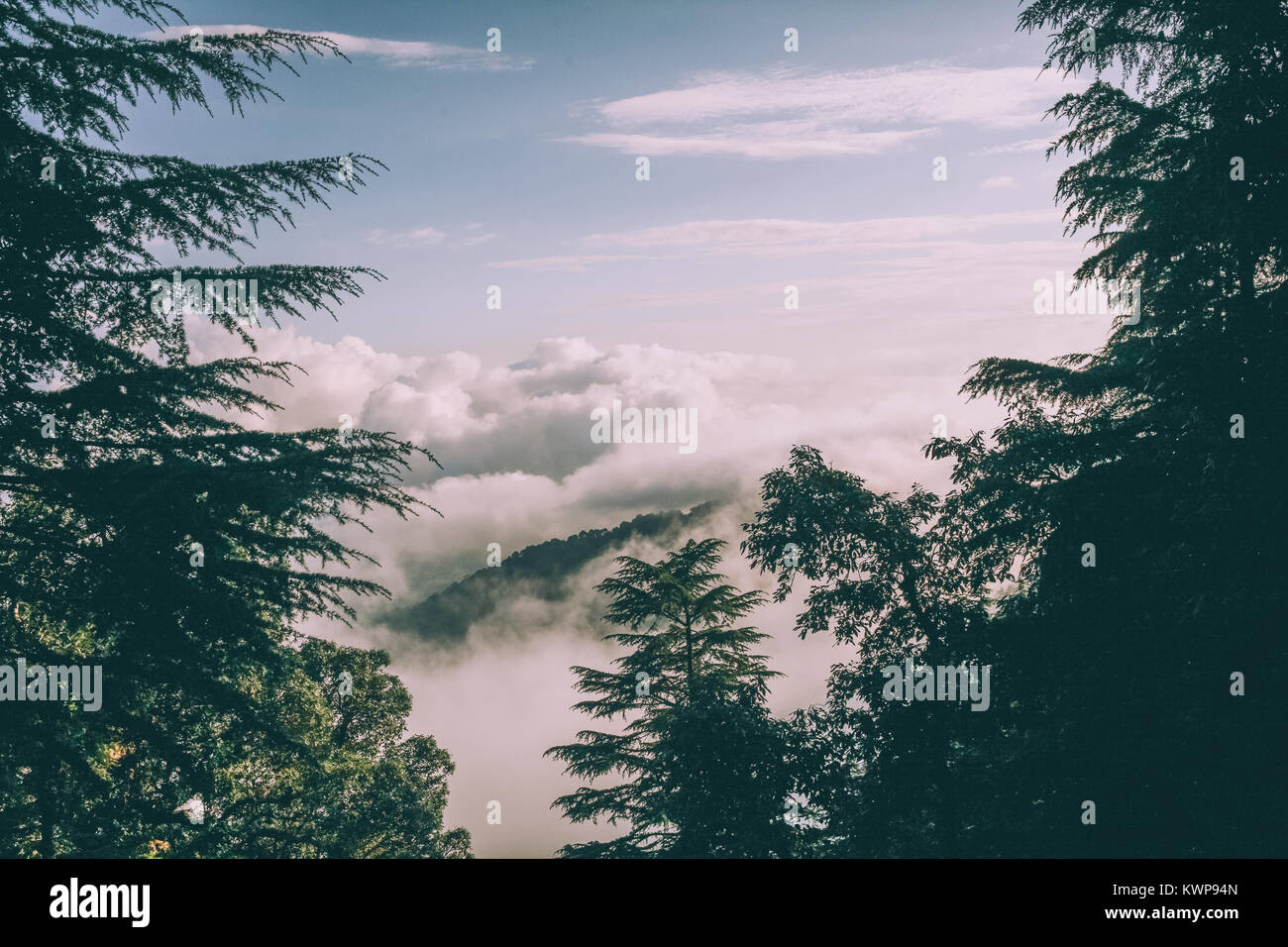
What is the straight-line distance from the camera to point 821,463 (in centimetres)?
1000

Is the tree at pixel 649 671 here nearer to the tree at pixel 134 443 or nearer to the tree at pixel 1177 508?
the tree at pixel 1177 508

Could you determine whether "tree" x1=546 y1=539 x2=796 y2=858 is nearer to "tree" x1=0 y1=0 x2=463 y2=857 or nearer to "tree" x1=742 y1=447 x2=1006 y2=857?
"tree" x1=742 y1=447 x2=1006 y2=857

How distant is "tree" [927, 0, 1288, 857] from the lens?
653cm

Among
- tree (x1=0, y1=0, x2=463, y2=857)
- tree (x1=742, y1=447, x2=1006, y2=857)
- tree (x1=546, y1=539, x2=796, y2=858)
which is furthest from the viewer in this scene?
tree (x1=546, y1=539, x2=796, y2=858)

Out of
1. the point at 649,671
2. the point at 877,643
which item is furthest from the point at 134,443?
the point at 649,671

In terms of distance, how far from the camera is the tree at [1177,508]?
653 centimetres

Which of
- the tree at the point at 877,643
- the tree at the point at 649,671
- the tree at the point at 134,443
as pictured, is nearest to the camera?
the tree at the point at 134,443

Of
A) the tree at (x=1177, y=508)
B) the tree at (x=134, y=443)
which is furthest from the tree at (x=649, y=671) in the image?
the tree at (x=134, y=443)

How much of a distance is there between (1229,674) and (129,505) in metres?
10.5

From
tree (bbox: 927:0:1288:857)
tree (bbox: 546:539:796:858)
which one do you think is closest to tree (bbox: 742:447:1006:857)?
tree (bbox: 927:0:1288:857)

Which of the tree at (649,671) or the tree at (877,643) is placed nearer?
the tree at (877,643)

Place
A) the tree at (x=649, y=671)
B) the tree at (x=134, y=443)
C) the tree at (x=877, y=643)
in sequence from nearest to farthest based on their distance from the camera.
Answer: the tree at (x=134, y=443) < the tree at (x=877, y=643) < the tree at (x=649, y=671)
